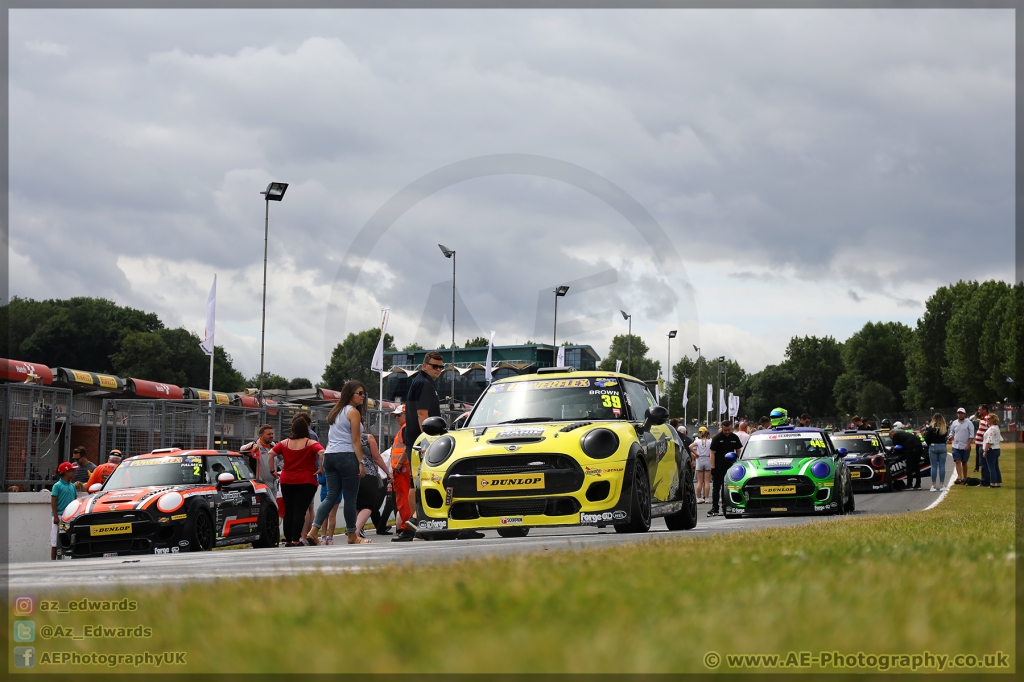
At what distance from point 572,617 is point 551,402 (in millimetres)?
8682

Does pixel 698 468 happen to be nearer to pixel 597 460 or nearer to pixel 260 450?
pixel 260 450

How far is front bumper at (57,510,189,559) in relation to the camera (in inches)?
564

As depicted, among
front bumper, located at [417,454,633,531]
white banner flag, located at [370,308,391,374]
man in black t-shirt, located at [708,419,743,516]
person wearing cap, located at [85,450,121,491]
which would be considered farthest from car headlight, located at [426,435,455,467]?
white banner flag, located at [370,308,391,374]

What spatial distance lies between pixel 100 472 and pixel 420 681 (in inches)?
650

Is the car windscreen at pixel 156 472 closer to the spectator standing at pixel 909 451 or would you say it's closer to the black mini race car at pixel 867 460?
the black mini race car at pixel 867 460

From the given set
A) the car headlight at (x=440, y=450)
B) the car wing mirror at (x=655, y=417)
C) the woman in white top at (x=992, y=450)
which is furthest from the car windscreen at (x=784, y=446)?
the woman in white top at (x=992, y=450)

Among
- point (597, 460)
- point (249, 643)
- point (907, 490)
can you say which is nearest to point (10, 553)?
point (597, 460)

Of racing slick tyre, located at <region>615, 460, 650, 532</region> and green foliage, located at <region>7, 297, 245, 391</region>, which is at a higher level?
green foliage, located at <region>7, 297, 245, 391</region>

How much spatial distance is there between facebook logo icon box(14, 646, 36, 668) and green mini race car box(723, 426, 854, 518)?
53.1ft

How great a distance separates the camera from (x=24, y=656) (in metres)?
3.00

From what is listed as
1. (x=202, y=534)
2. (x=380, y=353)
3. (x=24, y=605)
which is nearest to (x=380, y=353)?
(x=380, y=353)

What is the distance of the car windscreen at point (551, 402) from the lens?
11.4 m

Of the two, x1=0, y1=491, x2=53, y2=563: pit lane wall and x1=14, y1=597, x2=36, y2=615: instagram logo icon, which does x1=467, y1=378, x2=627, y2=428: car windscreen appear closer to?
x1=14, y1=597, x2=36, y2=615: instagram logo icon

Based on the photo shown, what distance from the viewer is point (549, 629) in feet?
8.92
